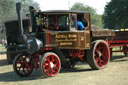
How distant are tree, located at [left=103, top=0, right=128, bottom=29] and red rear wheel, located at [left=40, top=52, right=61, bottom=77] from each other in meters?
18.1

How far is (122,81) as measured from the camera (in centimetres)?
568

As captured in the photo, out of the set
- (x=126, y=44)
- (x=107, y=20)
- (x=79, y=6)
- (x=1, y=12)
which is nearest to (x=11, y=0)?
(x=1, y=12)

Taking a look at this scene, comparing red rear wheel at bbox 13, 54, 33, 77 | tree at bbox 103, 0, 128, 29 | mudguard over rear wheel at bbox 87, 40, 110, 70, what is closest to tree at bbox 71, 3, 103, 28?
tree at bbox 103, 0, 128, 29

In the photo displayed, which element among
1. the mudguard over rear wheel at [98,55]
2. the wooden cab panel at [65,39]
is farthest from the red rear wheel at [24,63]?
the mudguard over rear wheel at [98,55]

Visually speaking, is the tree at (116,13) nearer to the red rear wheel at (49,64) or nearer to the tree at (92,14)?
the red rear wheel at (49,64)

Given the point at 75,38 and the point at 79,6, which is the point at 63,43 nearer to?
the point at 75,38

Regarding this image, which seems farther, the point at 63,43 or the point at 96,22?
the point at 96,22

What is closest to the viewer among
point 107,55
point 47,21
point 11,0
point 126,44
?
point 47,21

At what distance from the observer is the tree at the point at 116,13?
2327cm

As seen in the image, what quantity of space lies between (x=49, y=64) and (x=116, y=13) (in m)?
19.2

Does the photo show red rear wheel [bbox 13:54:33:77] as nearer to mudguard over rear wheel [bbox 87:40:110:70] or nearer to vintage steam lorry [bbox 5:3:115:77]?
vintage steam lorry [bbox 5:3:115:77]

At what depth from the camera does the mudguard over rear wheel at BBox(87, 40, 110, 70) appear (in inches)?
301

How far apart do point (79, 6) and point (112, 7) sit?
84203 mm

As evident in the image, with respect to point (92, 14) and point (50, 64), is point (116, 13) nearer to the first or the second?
point (50, 64)
